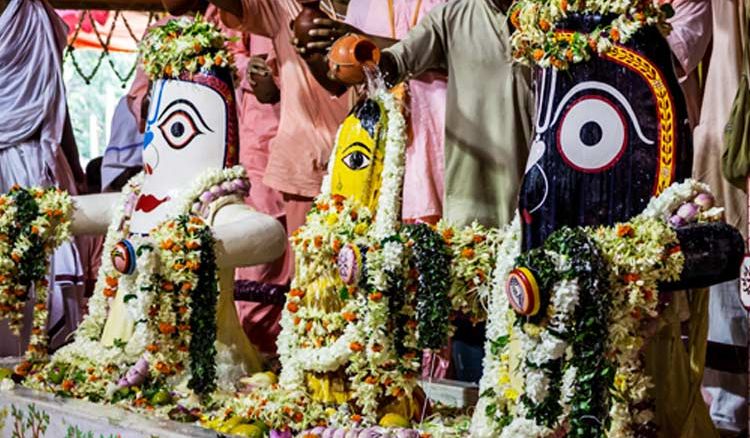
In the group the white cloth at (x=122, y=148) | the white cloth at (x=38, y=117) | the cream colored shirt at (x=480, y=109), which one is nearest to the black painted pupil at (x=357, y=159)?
the cream colored shirt at (x=480, y=109)

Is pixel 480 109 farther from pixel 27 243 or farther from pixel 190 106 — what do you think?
pixel 27 243

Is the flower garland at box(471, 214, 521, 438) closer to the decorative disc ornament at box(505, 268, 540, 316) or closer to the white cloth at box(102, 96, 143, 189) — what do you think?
the decorative disc ornament at box(505, 268, 540, 316)

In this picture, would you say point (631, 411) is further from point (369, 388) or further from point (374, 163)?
point (374, 163)

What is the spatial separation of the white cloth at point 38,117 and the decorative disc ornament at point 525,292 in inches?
149

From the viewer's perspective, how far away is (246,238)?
4086mm

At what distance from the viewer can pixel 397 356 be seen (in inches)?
141

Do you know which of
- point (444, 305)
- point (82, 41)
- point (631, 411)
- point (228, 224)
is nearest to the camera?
point (631, 411)

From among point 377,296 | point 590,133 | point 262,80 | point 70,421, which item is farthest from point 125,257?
point 262,80

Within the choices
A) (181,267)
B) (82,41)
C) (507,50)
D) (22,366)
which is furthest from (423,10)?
(82,41)

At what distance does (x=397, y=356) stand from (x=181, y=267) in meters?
0.74

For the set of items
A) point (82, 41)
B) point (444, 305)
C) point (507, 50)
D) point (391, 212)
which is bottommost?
point (444, 305)

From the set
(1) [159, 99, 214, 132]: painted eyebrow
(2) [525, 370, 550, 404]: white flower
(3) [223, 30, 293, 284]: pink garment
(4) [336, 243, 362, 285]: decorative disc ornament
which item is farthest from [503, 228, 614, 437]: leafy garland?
(3) [223, 30, 293, 284]: pink garment

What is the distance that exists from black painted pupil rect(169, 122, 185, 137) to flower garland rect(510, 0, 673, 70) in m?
1.51

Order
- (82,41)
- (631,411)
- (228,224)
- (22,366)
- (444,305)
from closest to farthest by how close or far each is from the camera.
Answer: (631,411), (444,305), (228,224), (22,366), (82,41)
